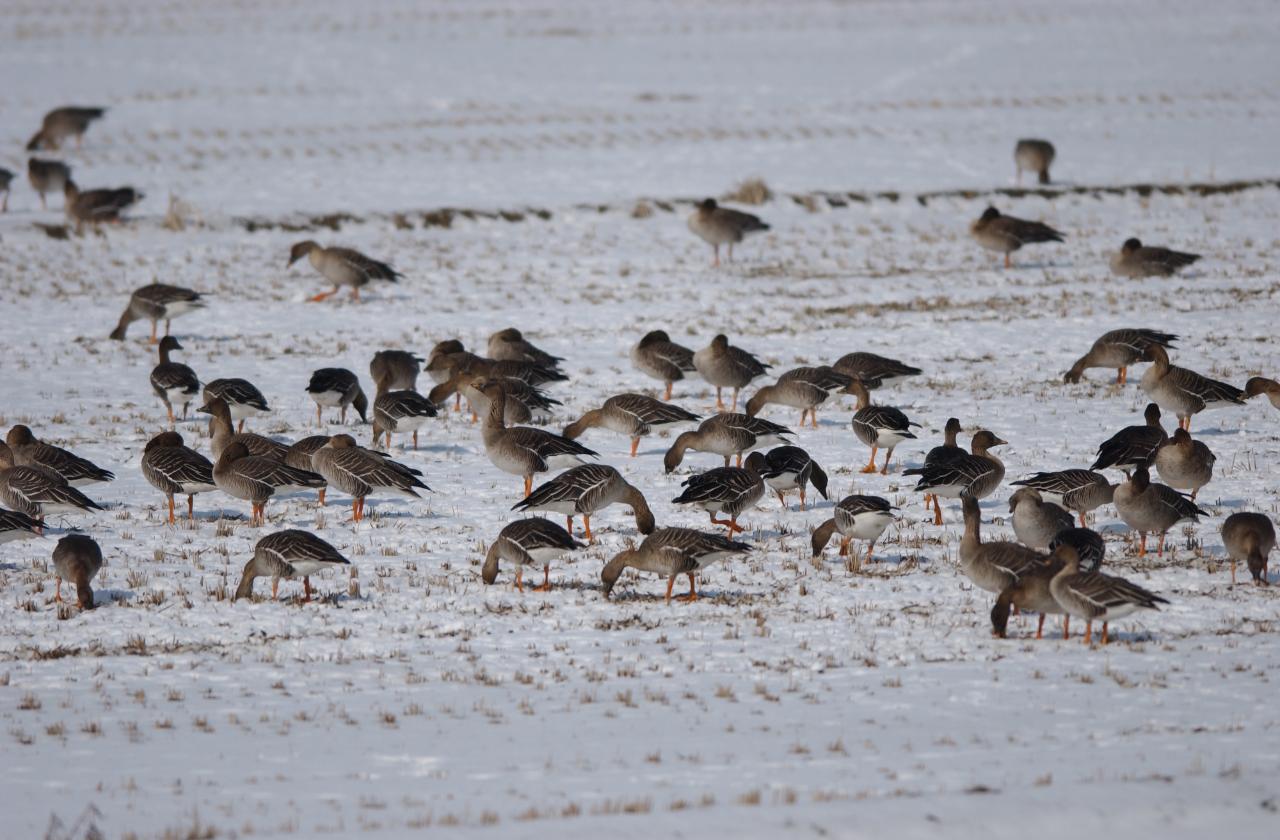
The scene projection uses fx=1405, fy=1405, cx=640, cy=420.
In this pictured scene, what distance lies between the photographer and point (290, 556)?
12.2 m

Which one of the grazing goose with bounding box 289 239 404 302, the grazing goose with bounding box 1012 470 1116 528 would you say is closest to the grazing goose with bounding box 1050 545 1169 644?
the grazing goose with bounding box 1012 470 1116 528

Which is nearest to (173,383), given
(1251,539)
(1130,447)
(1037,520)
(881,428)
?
(881,428)

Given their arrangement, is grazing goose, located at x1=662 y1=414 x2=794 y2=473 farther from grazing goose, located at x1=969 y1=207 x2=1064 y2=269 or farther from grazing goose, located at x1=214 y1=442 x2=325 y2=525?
grazing goose, located at x1=969 y1=207 x2=1064 y2=269

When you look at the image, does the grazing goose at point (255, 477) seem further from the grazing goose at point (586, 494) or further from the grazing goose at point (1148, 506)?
the grazing goose at point (1148, 506)

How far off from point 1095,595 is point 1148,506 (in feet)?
9.18

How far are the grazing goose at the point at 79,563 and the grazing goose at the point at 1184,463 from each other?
10.5 metres

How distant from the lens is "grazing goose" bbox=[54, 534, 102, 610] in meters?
11.9

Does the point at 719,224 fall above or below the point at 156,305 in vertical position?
above

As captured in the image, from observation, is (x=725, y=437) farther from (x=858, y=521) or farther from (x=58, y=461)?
(x=58, y=461)

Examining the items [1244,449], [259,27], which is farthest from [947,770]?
[259,27]

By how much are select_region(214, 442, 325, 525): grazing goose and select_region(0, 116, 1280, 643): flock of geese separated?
21 mm

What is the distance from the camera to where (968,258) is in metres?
32.4

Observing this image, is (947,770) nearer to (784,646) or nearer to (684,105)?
(784,646)

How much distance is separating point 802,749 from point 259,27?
71838 millimetres
